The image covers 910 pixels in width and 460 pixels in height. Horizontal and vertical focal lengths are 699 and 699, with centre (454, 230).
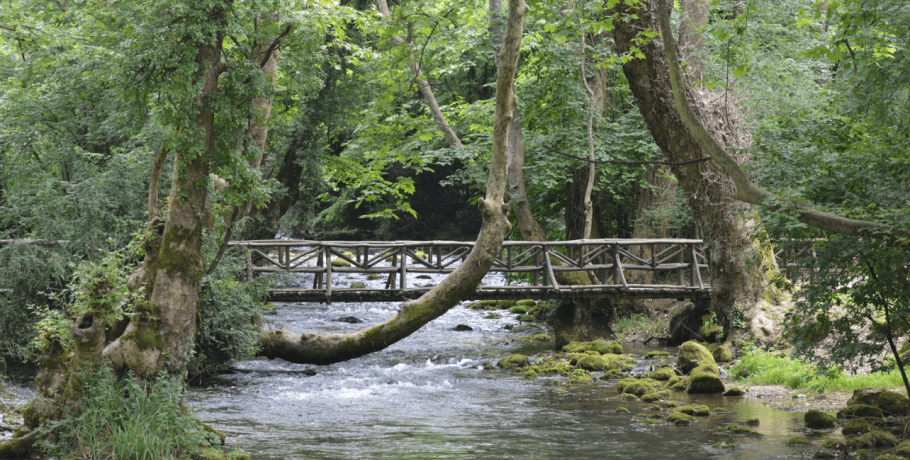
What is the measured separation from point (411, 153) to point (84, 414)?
36.0 ft

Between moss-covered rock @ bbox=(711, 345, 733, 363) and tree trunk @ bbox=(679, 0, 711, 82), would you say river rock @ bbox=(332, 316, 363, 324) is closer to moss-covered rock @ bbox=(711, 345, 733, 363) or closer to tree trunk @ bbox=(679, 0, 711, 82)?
moss-covered rock @ bbox=(711, 345, 733, 363)

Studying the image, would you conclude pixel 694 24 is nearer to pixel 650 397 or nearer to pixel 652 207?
pixel 652 207

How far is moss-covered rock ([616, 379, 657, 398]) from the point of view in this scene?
9.24 meters

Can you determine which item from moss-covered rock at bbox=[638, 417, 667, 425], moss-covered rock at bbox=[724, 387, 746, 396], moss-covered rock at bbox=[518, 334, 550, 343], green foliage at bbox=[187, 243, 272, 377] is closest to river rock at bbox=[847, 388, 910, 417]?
moss-covered rock at bbox=[724, 387, 746, 396]

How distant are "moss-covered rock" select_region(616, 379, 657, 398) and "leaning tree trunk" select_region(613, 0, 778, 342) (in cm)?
226

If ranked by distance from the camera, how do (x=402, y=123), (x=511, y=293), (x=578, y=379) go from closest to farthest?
(x=578, y=379) → (x=511, y=293) → (x=402, y=123)

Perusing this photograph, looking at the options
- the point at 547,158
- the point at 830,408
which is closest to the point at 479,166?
the point at 547,158

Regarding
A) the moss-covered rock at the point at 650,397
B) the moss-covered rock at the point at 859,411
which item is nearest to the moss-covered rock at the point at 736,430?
the moss-covered rock at the point at 859,411

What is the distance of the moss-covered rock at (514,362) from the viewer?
11844 mm

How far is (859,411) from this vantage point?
282 inches

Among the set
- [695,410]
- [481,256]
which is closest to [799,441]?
[695,410]

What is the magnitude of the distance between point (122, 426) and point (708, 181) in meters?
8.90

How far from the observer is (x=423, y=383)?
10617 mm

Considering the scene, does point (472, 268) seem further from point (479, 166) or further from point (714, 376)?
point (479, 166)
